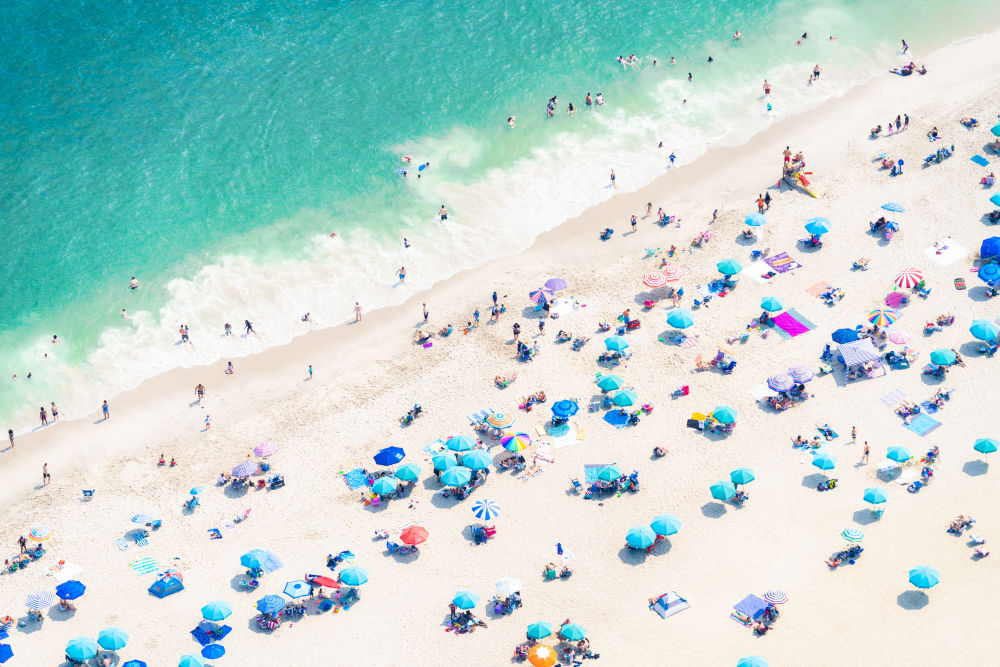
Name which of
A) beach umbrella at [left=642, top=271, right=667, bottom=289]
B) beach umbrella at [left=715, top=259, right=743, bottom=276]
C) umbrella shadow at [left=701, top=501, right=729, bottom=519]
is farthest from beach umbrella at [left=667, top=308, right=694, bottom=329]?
umbrella shadow at [left=701, top=501, right=729, bottom=519]

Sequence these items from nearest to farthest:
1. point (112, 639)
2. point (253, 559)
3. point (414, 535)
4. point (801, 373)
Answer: point (112, 639) < point (253, 559) < point (414, 535) < point (801, 373)

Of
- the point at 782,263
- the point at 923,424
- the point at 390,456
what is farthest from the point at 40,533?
the point at 923,424

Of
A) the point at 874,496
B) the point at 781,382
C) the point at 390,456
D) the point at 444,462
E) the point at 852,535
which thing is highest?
the point at 390,456

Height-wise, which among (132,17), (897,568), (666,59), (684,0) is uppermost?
(132,17)

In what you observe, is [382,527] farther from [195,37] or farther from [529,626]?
[195,37]

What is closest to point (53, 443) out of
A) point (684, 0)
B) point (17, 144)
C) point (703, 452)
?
point (17, 144)

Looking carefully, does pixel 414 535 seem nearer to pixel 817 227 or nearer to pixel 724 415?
pixel 724 415
